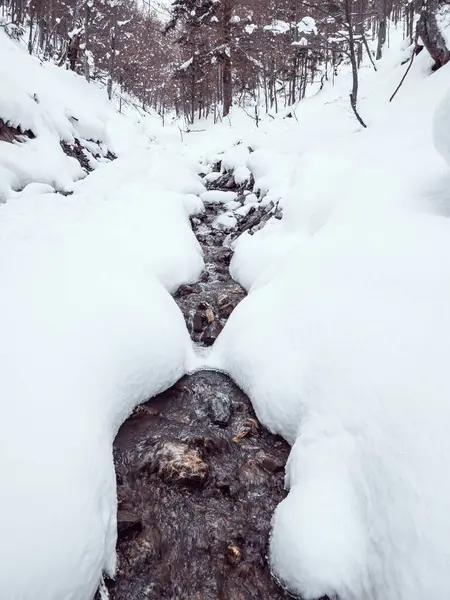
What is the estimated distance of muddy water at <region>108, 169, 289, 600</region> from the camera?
2201 millimetres

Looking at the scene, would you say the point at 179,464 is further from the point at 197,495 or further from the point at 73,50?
the point at 73,50

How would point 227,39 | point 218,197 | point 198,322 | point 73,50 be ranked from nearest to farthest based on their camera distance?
point 198,322, point 218,197, point 73,50, point 227,39

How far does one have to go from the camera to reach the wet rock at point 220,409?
330 centimetres

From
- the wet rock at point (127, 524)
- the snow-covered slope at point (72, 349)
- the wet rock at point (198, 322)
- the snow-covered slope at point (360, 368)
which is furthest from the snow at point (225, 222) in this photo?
the wet rock at point (127, 524)

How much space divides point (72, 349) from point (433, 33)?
10162mm

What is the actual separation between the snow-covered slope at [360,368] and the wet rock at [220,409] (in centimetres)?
27

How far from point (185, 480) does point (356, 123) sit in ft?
32.9

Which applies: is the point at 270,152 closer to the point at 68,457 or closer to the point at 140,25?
the point at 68,457

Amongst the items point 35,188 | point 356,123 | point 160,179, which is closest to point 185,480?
point 35,188

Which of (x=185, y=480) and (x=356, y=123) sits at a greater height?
(x=356, y=123)

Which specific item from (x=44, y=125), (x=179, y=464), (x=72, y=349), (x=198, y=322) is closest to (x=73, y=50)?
(x=44, y=125)

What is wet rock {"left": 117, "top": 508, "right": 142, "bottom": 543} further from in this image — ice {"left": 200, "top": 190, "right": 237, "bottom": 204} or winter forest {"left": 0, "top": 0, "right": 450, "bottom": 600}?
ice {"left": 200, "top": 190, "right": 237, "bottom": 204}

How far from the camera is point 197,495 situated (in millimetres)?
2682

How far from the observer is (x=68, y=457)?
223 cm
